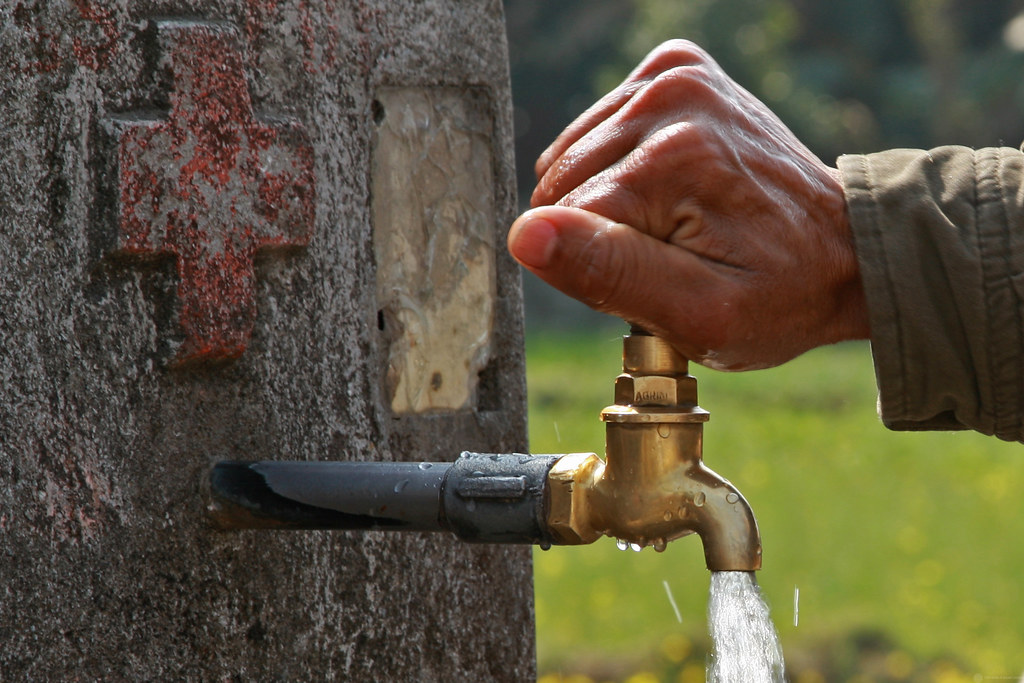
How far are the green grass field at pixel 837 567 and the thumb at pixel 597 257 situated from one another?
1182mm

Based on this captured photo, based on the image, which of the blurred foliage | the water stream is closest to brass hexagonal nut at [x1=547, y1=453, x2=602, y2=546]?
the water stream

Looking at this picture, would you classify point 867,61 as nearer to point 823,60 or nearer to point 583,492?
point 823,60

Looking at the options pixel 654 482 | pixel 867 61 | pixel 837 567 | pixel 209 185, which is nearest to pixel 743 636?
pixel 654 482

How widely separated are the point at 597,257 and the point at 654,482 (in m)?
0.22

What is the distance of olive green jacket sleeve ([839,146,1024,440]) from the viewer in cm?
122

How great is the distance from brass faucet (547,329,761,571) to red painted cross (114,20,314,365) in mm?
369

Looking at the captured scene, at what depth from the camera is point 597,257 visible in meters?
1.10

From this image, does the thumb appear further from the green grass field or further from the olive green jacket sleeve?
the green grass field

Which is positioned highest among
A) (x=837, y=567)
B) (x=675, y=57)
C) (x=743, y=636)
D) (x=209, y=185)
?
(x=675, y=57)

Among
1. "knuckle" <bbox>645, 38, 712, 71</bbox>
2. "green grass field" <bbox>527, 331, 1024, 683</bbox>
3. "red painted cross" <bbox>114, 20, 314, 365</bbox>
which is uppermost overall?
"knuckle" <bbox>645, 38, 712, 71</bbox>

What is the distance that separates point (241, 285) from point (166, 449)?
18 centimetres

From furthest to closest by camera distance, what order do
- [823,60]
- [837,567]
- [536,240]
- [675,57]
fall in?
[823,60]
[837,567]
[675,57]
[536,240]

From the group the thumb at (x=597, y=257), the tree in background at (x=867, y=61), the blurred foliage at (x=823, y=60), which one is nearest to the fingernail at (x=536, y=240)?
the thumb at (x=597, y=257)

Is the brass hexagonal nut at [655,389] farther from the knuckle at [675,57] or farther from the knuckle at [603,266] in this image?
the knuckle at [675,57]
